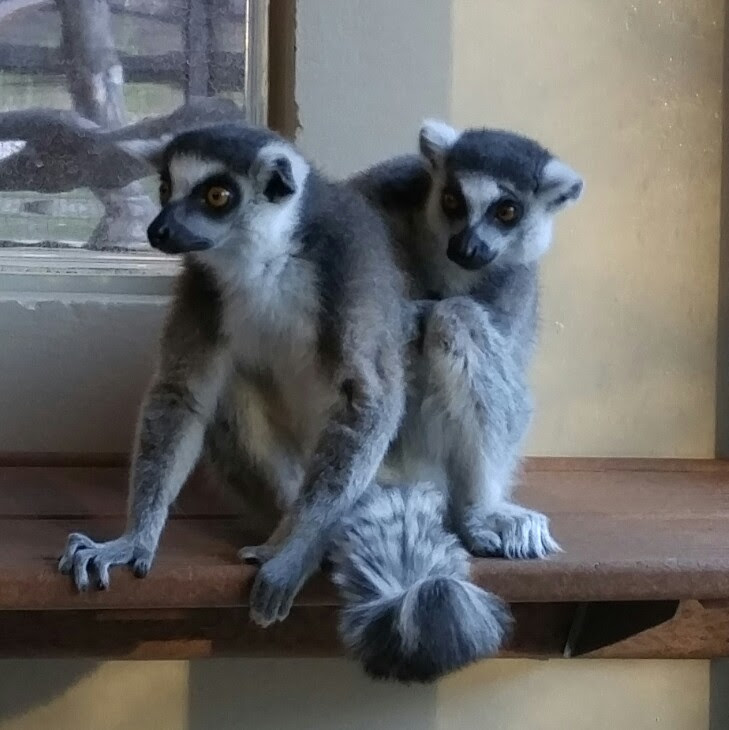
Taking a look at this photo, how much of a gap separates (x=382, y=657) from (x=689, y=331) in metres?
0.92

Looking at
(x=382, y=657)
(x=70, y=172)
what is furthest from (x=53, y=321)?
(x=382, y=657)

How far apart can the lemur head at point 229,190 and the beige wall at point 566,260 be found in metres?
0.43

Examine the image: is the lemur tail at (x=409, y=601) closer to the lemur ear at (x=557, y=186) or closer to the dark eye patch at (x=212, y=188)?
the dark eye patch at (x=212, y=188)

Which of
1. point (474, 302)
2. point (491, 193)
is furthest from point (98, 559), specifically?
point (491, 193)

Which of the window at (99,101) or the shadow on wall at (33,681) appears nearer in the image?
the shadow on wall at (33,681)

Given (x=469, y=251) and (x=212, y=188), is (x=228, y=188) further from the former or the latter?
(x=469, y=251)

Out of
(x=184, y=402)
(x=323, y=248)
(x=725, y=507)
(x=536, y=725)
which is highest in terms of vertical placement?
(x=323, y=248)

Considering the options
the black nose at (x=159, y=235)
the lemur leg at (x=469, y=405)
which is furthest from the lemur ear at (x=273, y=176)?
the lemur leg at (x=469, y=405)

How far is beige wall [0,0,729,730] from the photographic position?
1.55 metres

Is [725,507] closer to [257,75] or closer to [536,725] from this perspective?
[536,725]

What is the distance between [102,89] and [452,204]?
629 mm

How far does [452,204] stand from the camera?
4.33ft

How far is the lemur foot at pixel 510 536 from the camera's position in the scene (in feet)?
3.55

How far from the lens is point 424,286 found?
1328 millimetres
